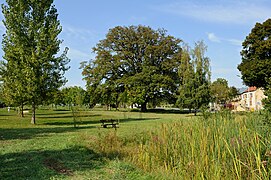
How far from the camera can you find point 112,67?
152 ft

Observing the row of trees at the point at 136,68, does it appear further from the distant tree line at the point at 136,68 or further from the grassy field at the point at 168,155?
the grassy field at the point at 168,155

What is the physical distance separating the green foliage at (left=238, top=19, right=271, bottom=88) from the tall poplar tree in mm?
18493

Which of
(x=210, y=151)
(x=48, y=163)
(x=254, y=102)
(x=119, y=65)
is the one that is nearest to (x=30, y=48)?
(x=48, y=163)

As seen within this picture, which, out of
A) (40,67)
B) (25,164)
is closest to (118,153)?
(25,164)

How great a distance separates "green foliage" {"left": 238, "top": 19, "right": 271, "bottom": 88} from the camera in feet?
90.4

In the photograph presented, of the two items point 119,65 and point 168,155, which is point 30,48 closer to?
point 168,155

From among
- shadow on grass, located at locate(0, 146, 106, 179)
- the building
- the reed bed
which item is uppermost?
the building

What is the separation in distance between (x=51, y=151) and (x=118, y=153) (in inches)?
87.8

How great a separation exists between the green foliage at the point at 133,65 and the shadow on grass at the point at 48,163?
3389 cm

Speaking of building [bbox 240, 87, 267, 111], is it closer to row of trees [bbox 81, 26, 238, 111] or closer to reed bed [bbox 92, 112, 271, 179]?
reed bed [bbox 92, 112, 271, 179]

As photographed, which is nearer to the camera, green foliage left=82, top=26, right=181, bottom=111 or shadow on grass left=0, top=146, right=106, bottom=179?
shadow on grass left=0, top=146, right=106, bottom=179

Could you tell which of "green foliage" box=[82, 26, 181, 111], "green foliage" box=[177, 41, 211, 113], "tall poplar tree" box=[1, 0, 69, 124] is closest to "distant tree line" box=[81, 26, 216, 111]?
"green foliage" box=[82, 26, 181, 111]

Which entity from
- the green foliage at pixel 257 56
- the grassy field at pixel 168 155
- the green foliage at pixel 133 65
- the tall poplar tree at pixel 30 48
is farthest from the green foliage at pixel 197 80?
the grassy field at pixel 168 155

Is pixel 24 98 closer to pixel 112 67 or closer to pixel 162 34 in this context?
pixel 112 67
